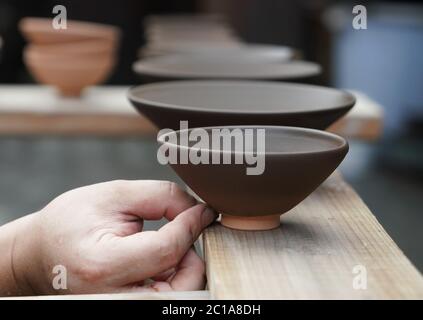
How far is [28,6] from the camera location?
219 inches

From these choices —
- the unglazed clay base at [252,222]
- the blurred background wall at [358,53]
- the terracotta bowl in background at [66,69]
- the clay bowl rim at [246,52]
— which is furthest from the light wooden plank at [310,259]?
the blurred background wall at [358,53]

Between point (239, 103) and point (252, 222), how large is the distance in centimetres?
47

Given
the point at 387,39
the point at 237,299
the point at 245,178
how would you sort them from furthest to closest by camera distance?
the point at 387,39 → the point at 245,178 → the point at 237,299

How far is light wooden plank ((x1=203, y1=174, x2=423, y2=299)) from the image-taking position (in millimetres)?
826

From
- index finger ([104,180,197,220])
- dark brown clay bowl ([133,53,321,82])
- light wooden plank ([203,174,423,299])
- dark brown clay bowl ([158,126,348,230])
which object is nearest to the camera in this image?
light wooden plank ([203,174,423,299])

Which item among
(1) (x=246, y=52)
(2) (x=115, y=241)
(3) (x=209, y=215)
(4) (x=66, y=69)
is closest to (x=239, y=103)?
(3) (x=209, y=215)

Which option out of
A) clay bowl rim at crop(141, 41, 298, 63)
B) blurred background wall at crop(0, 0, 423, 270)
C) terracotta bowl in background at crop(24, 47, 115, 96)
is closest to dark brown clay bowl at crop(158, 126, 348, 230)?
clay bowl rim at crop(141, 41, 298, 63)

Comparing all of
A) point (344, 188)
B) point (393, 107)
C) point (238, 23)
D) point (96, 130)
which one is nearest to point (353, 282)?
point (344, 188)

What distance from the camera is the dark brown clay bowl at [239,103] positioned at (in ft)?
3.85

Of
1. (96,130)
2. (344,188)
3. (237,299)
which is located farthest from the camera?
(96,130)

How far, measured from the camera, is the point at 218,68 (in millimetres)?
1954

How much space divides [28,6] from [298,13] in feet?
6.32

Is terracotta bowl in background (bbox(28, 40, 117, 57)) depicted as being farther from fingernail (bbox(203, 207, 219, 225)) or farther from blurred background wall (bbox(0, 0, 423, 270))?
blurred background wall (bbox(0, 0, 423, 270))
